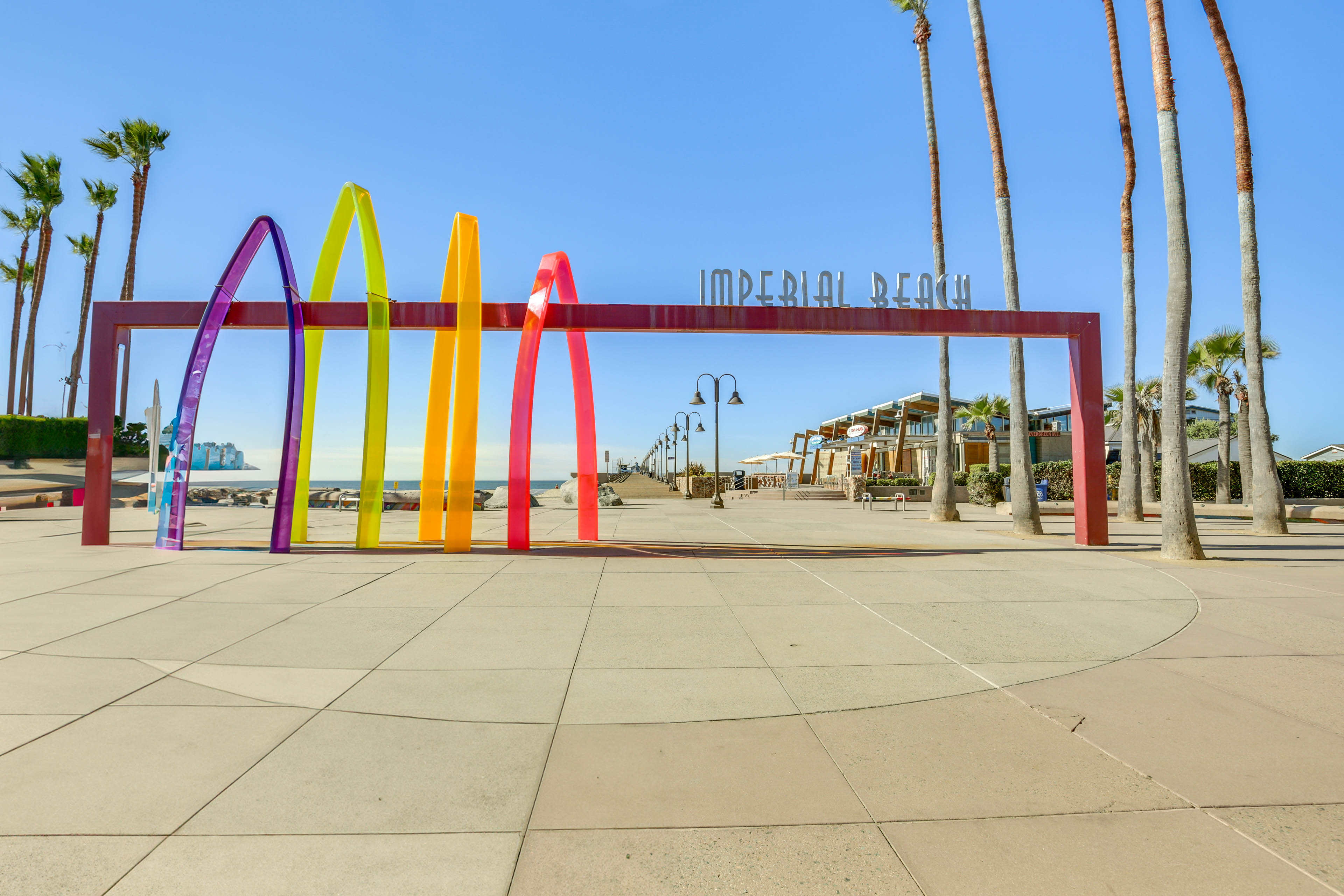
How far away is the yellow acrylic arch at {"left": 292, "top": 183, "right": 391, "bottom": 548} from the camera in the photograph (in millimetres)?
11656

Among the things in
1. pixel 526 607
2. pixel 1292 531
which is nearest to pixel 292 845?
pixel 526 607

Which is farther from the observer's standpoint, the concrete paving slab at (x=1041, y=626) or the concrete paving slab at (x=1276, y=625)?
the concrete paving slab at (x=1276, y=625)

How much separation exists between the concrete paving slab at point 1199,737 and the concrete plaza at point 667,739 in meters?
0.02

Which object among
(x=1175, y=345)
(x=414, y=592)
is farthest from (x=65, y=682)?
(x=1175, y=345)

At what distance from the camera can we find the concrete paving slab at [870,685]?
4363mm

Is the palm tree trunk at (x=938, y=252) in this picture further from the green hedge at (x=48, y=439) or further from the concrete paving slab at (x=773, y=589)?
the green hedge at (x=48, y=439)

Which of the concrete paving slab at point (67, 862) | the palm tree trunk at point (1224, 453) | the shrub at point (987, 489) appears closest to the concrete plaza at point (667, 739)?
the concrete paving slab at point (67, 862)

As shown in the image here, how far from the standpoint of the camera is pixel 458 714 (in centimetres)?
411

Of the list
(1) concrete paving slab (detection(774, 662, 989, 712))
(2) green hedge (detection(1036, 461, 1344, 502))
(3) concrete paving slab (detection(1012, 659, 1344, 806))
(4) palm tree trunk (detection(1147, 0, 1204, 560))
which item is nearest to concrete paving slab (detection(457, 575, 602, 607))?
(1) concrete paving slab (detection(774, 662, 989, 712))

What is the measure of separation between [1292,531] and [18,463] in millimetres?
49808

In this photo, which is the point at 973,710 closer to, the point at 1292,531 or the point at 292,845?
the point at 292,845

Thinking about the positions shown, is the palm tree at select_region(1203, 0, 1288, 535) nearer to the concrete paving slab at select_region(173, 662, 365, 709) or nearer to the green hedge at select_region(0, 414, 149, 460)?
the concrete paving slab at select_region(173, 662, 365, 709)

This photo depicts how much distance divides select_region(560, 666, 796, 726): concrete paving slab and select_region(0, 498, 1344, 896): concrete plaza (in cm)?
3

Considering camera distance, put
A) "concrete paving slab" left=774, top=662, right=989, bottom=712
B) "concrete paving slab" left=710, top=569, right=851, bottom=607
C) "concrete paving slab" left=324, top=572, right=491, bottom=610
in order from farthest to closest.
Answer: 1. "concrete paving slab" left=710, top=569, right=851, bottom=607
2. "concrete paving slab" left=324, top=572, right=491, bottom=610
3. "concrete paving slab" left=774, top=662, right=989, bottom=712
